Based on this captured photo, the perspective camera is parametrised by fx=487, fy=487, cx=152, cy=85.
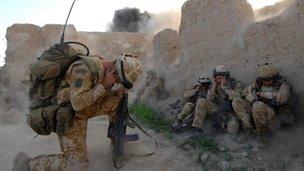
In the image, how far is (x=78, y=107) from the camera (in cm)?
487

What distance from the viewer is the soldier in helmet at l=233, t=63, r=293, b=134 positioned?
5.45 meters

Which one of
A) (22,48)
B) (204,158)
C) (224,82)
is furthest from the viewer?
(22,48)

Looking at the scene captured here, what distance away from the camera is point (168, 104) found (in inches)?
315

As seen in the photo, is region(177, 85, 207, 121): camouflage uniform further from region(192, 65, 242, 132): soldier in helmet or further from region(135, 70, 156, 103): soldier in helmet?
region(135, 70, 156, 103): soldier in helmet

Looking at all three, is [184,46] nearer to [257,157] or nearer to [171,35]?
[171,35]

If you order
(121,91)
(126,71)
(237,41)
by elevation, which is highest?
(237,41)

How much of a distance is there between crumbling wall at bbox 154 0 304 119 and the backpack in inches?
96.4

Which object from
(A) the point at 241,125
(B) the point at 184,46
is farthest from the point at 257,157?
(B) the point at 184,46

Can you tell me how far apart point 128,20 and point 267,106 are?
20.9m

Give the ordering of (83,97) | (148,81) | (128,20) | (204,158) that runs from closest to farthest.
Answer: (83,97) → (204,158) → (148,81) → (128,20)

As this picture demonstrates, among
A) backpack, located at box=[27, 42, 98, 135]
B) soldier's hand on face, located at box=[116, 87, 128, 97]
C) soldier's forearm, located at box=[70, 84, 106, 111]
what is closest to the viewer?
soldier's forearm, located at box=[70, 84, 106, 111]

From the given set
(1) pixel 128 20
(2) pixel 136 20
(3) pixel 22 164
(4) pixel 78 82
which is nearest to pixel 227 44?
(4) pixel 78 82

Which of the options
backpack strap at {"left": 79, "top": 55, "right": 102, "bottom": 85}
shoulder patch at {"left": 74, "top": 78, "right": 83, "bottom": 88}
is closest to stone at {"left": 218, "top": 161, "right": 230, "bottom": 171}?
backpack strap at {"left": 79, "top": 55, "right": 102, "bottom": 85}

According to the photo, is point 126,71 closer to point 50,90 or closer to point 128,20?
point 50,90
